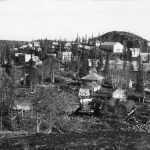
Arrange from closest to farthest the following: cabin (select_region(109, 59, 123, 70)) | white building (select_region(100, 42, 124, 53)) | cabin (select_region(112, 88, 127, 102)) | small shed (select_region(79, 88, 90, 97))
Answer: cabin (select_region(112, 88, 127, 102))
small shed (select_region(79, 88, 90, 97))
cabin (select_region(109, 59, 123, 70))
white building (select_region(100, 42, 124, 53))

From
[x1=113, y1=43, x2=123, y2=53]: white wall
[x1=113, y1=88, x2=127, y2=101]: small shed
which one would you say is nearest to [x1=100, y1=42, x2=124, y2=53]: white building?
[x1=113, y1=43, x2=123, y2=53]: white wall

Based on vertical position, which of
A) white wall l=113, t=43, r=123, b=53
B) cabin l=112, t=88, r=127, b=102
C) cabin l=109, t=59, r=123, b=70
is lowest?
cabin l=112, t=88, r=127, b=102

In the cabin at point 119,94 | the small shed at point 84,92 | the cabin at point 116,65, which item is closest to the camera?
the cabin at point 119,94

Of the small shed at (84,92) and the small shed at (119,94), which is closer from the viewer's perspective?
the small shed at (119,94)

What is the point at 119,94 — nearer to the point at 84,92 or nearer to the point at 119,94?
the point at 119,94

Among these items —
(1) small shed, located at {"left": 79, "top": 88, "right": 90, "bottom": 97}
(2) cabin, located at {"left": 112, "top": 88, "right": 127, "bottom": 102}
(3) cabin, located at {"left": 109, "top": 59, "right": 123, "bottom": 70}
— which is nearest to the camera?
(2) cabin, located at {"left": 112, "top": 88, "right": 127, "bottom": 102}

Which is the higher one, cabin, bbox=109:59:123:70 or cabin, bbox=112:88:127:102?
cabin, bbox=109:59:123:70

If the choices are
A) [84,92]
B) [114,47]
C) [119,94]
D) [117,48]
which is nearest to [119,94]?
[119,94]

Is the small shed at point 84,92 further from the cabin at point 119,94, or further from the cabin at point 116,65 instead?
the cabin at point 116,65

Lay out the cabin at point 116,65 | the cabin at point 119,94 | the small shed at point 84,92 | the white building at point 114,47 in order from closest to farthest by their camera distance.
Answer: the cabin at point 119,94 < the small shed at point 84,92 < the cabin at point 116,65 < the white building at point 114,47

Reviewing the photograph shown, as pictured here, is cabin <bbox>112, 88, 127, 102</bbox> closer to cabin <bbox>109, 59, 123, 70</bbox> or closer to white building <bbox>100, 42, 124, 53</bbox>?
cabin <bbox>109, 59, 123, 70</bbox>

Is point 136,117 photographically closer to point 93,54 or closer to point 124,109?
point 124,109

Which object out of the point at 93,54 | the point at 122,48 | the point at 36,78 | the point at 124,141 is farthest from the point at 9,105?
the point at 122,48

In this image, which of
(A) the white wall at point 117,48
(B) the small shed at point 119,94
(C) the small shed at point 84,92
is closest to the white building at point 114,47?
(A) the white wall at point 117,48
